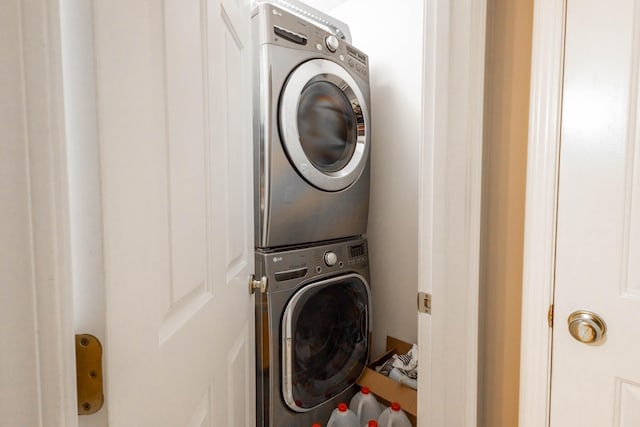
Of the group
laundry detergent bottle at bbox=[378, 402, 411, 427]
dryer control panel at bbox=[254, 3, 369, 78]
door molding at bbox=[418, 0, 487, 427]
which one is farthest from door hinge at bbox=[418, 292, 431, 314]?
dryer control panel at bbox=[254, 3, 369, 78]

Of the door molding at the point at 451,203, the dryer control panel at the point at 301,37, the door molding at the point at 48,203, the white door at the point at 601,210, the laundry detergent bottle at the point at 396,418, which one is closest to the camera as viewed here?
the door molding at the point at 48,203

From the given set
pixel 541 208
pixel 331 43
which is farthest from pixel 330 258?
pixel 331 43

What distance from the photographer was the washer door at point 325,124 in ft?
4.02

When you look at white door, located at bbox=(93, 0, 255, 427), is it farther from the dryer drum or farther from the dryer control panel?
the dryer drum

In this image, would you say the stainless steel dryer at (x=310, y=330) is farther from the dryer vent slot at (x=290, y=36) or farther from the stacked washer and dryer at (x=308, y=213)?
the dryer vent slot at (x=290, y=36)

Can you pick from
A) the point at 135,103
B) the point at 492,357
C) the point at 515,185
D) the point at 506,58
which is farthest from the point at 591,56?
the point at 135,103

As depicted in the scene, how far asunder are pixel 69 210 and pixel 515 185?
35.5 inches

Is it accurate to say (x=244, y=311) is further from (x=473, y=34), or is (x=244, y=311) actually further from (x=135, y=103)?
(x=473, y=34)

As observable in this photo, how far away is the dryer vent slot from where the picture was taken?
1.19m

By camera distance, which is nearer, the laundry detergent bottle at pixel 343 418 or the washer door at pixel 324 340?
the washer door at pixel 324 340

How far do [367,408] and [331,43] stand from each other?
1.68 m

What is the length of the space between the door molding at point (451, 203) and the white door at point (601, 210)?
0.61ft

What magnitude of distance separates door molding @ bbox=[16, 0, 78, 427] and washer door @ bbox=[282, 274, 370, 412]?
39.2 inches

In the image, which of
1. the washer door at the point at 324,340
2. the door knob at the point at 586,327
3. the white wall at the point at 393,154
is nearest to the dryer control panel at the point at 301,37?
the white wall at the point at 393,154
